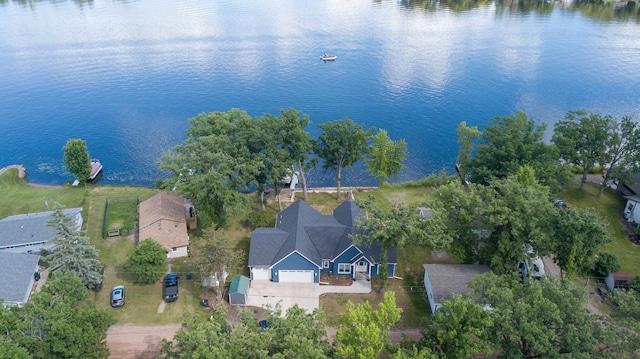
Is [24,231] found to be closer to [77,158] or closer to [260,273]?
[77,158]

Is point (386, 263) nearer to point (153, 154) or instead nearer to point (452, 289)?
point (452, 289)

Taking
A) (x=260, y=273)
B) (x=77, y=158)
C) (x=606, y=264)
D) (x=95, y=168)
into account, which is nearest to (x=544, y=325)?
(x=606, y=264)

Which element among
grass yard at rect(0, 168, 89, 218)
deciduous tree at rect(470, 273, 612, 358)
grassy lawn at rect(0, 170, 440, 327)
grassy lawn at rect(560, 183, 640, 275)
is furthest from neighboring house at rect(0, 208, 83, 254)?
grassy lawn at rect(560, 183, 640, 275)

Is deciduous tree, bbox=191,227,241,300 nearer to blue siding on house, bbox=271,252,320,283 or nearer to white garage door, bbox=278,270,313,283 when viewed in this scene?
blue siding on house, bbox=271,252,320,283

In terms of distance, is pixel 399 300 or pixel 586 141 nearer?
pixel 399 300

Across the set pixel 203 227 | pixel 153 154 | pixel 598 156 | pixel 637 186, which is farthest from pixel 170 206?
pixel 637 186

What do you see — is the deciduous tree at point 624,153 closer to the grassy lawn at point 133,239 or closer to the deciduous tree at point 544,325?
the grassy lawn at point 133,239

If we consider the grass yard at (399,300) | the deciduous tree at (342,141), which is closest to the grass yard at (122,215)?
the deciduous tree at (342,141)
